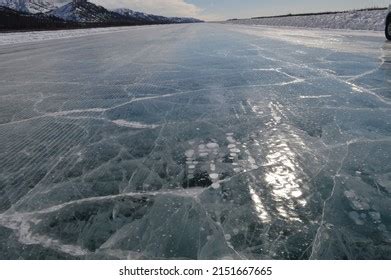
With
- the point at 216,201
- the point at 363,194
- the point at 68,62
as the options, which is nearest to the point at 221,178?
the point at 216,201

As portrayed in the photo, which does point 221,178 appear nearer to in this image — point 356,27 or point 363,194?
point 363,194

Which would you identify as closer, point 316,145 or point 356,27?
point 316,145

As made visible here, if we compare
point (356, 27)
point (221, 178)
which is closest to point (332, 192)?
point (221, 178)

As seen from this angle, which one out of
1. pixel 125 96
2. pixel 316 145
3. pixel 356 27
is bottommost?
pixel 356 27

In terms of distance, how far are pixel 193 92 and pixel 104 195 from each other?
2972 mm

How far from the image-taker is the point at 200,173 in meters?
2.58

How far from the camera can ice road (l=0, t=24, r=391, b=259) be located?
187cm

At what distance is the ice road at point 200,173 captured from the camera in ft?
6.14

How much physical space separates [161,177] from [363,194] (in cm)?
136

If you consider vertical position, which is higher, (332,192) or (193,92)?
(332,192)
